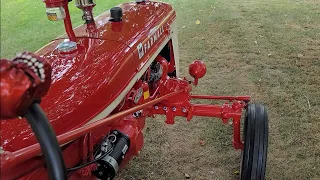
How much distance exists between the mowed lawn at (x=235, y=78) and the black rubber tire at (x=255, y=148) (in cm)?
44

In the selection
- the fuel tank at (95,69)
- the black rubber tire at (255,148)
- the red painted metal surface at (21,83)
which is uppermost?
the red painted metal surface at (21,83)

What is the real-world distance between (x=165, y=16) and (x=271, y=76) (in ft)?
5.80

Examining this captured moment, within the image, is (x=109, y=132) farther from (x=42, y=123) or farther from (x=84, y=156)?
(x=42, y=123)

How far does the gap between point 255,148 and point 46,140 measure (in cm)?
158

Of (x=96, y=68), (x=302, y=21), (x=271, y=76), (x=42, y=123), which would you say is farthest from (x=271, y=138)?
(x=302, y=21)

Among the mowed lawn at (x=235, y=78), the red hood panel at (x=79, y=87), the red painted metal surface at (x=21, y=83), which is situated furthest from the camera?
the mowed lawn at (x=235, y=78)

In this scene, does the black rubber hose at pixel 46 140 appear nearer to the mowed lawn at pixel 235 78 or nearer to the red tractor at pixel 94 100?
the red tractor at pixel 94 100

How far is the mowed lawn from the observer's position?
2580mm

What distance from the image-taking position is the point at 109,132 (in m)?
1.70

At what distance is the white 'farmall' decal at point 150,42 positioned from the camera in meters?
2.04

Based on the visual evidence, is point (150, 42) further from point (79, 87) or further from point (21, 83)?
point (21, 83)

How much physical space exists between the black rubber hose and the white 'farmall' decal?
128 cm

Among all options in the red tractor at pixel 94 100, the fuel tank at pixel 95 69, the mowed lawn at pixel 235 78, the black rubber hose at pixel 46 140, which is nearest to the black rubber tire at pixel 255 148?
the red tractor at pixel 94 100

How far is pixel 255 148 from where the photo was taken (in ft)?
7.00
